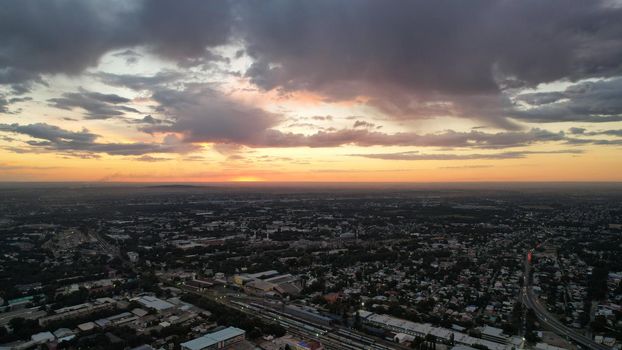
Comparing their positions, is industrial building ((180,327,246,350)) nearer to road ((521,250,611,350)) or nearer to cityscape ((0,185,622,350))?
cityscape ((0,185,622,350))

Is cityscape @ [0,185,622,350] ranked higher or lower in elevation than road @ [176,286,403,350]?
higher

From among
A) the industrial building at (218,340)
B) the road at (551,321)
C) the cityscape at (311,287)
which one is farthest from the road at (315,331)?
the road at (551,321)

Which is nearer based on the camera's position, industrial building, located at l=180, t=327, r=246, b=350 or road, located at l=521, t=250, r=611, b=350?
industrial building, located at l=180, t=327, r=246, b=350

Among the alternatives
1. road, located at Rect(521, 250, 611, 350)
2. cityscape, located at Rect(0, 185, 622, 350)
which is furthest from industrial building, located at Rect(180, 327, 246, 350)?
road, located at Rect(521, 250, 611, 350)

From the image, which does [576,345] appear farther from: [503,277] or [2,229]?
[2,229]

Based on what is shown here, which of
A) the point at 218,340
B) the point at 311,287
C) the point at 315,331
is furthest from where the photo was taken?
the point at 311,287

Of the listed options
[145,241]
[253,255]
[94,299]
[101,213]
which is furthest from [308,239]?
[101,213]

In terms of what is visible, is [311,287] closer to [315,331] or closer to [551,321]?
[315,331]

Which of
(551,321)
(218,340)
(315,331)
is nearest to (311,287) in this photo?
(315,331)

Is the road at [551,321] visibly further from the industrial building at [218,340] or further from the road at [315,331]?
the industrial building at [218,340]
